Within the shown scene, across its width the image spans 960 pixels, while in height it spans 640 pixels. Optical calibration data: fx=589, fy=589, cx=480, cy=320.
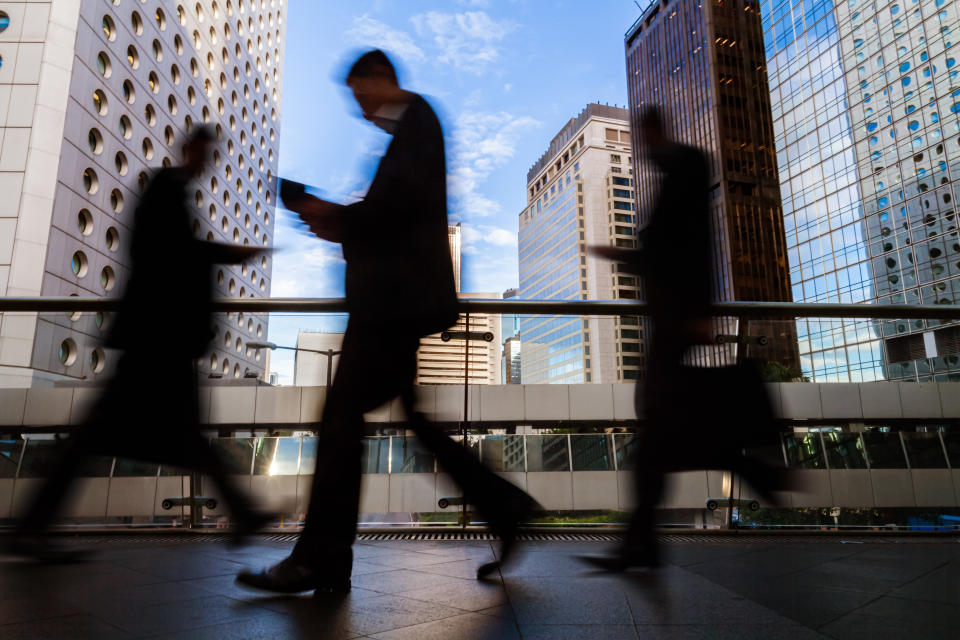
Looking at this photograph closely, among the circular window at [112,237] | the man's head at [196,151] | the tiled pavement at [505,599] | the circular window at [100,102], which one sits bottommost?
the tiled pavement at [505,599]

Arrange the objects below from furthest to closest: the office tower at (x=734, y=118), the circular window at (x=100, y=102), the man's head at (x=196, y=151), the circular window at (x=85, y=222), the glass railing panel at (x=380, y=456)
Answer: the office tower at (x=734, y=118)
the circular window at (x=100, y=102)
the circular window at (x=85, y=222)
the glass railing panel at (x=380, y=456)
the man's head at (x=196, y=151)

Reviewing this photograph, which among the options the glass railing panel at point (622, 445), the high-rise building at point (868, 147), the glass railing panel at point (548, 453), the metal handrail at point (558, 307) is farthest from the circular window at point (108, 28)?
the high-rise building at point (868, 147)

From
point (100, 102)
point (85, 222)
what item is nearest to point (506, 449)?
point (85, 222)

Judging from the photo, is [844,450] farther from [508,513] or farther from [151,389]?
[151,389]

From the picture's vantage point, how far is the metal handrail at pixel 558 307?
9.80 feet

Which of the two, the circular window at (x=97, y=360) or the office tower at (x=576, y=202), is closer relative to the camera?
the circular window at (x=97, y=360)

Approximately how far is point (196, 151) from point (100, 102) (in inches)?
1306

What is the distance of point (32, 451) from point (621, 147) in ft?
412

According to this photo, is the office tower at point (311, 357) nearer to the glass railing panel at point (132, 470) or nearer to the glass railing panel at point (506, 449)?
the glass railing panel at point (132, 470)

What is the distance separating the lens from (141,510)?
3084 mm

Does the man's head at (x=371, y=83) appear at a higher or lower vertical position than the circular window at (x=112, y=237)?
lower

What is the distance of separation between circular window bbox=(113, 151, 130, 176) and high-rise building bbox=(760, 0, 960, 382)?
57255mm

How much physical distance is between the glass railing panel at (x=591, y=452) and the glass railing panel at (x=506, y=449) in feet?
0.92

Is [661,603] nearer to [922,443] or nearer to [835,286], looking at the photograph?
[922,443]
